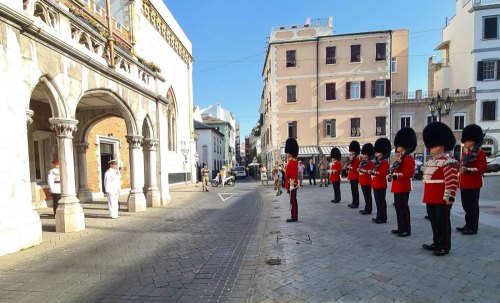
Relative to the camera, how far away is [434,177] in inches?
167

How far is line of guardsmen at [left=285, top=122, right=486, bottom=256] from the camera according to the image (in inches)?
164

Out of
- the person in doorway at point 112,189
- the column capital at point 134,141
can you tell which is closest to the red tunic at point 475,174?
the person in doorway at point 112,189

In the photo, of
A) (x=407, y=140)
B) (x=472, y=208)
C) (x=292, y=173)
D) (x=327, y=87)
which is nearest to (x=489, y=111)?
(x=327, y=87)

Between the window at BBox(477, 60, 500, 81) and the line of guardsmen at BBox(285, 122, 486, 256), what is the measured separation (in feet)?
91.7

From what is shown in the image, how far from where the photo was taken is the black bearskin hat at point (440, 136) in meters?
4.27

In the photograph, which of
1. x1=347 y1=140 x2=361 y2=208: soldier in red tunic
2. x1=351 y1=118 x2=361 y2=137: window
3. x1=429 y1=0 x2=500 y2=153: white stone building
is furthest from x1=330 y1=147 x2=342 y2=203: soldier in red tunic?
x1=429 y1=0 x2=500 y2=153: white stone building

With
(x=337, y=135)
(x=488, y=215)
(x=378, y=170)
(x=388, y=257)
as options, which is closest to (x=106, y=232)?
(x=388, y=257)

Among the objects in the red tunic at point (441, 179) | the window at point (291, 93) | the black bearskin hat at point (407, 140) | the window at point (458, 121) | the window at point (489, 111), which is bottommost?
the red tunic at point (441, 179)

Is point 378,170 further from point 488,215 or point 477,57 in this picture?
point 477,57

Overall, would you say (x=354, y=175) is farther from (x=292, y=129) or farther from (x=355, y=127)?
(x=355, y=127)

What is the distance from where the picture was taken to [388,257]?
4.26m

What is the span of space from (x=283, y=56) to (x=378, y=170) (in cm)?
2411

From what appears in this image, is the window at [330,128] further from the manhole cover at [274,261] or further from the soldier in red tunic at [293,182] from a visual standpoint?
the manhole cover at [274,261]

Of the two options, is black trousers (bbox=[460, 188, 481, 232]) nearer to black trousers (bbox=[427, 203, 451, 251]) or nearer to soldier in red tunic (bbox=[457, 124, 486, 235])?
soldier in red tunic (bbox=[457, 124, 486, 235])
